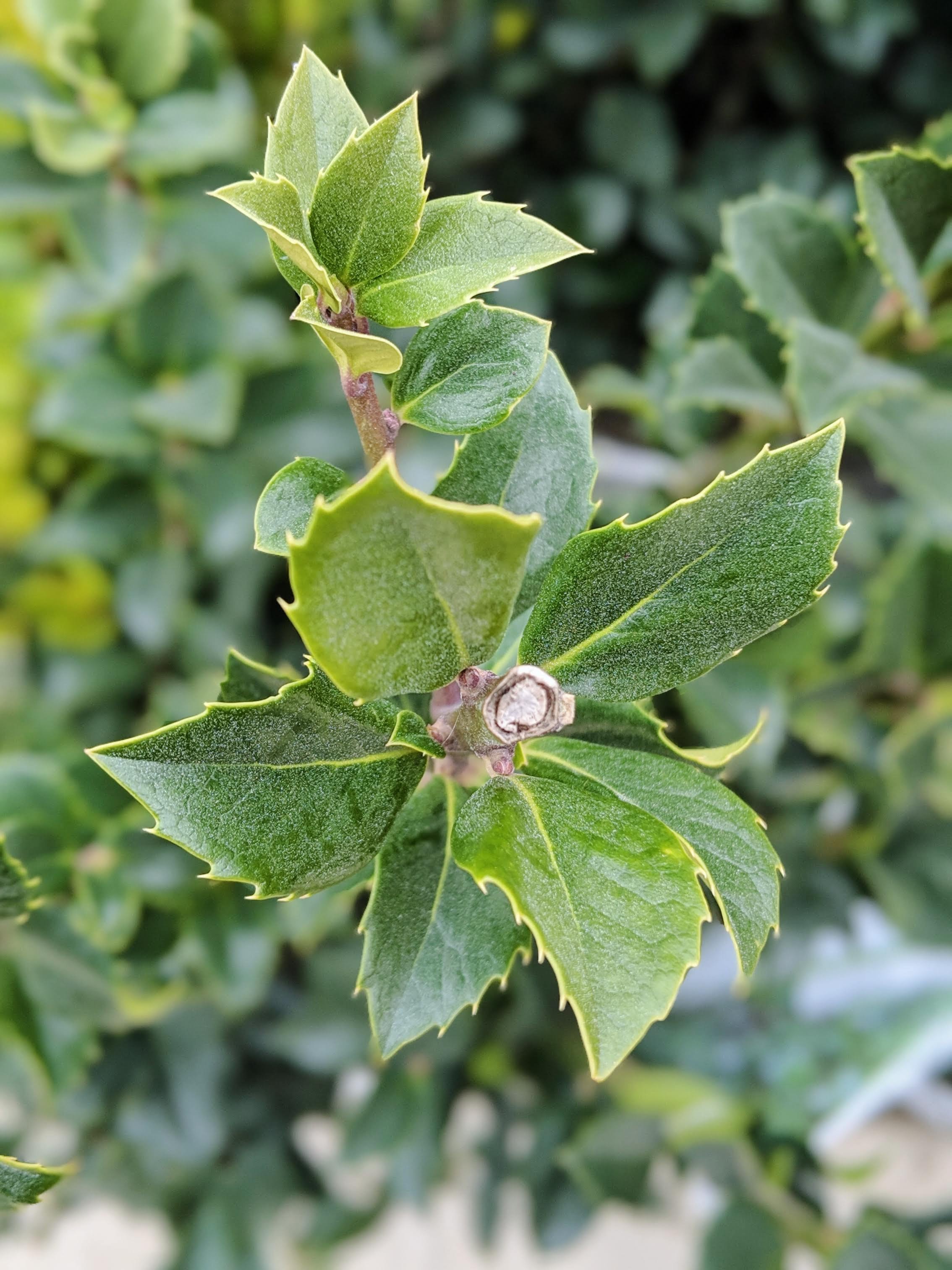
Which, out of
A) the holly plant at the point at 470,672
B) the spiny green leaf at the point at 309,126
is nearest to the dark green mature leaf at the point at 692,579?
the holly plant at the point at 470,672

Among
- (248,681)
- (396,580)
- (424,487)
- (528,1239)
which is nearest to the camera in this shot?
(396,580)

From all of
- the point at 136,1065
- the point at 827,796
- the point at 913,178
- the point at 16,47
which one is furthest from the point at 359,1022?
the point at 16,47

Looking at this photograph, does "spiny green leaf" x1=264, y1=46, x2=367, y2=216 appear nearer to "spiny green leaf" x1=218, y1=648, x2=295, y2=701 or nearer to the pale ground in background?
"spiny green leaf" x1=218, y1=648, x2=295, y2=701

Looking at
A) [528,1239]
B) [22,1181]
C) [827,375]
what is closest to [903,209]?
[827,375]

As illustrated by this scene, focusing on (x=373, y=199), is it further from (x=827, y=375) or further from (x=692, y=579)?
(x=827, y=375)

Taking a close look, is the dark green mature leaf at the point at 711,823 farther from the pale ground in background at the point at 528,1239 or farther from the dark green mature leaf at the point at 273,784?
the pale ground in background at the point at 528,1239

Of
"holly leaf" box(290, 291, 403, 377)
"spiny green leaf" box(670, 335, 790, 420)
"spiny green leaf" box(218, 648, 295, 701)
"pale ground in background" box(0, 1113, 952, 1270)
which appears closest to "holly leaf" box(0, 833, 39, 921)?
"spiny green leaf" box(218, 648, 295, 701)
